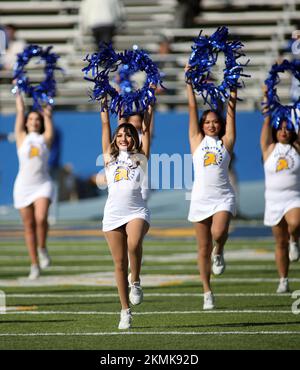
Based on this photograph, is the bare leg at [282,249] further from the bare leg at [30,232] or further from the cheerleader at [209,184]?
the bare leg at [30,232]

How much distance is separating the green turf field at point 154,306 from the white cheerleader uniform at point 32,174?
0.81m

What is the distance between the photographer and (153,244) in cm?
1489

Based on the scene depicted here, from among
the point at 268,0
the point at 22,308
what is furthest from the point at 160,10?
the point at 22,308

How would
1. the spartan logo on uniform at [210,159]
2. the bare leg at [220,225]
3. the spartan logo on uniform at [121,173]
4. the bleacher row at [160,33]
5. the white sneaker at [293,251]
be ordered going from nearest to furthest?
the spartan logo on uniform at [121,173] → the bare leg at [220,225] → the spartan logo on uniform at [210,159] → the white sneaker at [293,251] → the bleacher row at [160,33]

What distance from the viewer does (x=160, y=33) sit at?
2128 centimetres

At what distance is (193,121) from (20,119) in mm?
3045

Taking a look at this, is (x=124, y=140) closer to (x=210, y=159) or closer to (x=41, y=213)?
(x=210, y=159)

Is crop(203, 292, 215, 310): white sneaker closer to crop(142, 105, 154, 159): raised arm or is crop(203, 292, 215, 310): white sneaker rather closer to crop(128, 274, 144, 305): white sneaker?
crop(128, 274, 144, 305): white sneaker

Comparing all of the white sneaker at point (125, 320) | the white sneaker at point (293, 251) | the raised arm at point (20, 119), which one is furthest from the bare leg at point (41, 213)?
the white sneaker at point (125, 320)

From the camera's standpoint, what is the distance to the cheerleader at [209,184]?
8578 mm

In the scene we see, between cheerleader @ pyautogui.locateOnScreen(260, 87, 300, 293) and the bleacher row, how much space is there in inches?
385

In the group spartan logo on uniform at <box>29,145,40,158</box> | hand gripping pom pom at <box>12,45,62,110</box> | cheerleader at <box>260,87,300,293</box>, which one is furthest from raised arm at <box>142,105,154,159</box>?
spartan logo on uniform at <box>29,145,40,158</box>

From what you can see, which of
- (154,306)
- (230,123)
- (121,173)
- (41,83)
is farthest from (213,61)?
(41,83)
